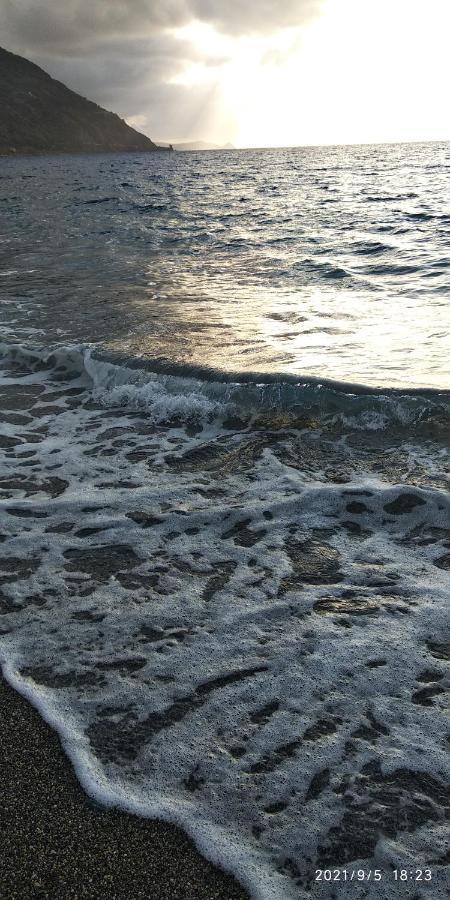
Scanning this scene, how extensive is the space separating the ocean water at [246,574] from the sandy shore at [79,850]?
83 mm

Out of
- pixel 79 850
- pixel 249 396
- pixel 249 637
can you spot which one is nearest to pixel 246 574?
pixel 249 637

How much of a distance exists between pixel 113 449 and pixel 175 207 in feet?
83.0

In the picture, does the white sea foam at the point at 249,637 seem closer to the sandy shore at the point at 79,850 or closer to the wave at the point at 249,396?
the sandy shore at the point at 79,850

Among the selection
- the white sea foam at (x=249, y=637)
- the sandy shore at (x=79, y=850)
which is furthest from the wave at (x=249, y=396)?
the sandy shore at (x=79, y=850)

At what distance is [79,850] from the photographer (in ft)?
6.66

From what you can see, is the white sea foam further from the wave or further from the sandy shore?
the wave

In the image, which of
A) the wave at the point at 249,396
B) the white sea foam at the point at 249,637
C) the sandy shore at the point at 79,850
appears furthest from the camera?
the wave at the point at 249,396

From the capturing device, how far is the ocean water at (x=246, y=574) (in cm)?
227

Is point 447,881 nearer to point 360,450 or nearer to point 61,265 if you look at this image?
point 360,450

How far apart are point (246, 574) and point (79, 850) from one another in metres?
1.92

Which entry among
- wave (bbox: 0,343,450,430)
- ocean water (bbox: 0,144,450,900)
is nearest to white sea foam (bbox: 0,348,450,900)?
ocean water (bbox: 0,144,450,900)

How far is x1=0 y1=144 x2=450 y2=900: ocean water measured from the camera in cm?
227

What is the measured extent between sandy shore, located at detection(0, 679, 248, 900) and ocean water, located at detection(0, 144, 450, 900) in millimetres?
83

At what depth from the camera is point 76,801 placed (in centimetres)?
222
